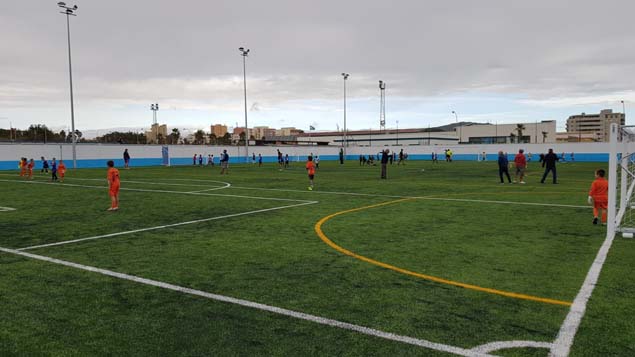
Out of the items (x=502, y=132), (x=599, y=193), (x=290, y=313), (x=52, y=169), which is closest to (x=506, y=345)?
(x=290, y=313)

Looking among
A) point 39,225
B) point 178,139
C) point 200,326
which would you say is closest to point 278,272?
point 200,326

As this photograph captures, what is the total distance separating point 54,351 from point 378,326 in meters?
3.45

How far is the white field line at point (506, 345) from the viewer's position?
15.1 feet

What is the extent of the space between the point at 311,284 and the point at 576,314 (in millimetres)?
3528

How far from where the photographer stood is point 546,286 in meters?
6.70

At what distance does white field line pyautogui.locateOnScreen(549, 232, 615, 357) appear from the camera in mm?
4611

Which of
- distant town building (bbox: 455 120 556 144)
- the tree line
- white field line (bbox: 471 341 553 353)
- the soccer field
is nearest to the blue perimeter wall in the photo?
the tree line

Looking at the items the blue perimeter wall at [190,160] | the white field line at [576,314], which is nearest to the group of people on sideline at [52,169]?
the blue perimeter wall at [190,160]

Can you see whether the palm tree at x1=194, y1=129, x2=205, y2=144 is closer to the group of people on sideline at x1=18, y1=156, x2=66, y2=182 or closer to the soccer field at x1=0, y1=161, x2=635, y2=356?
the group of people on sideline at x1=18, y1=156, x2=66, y2=182

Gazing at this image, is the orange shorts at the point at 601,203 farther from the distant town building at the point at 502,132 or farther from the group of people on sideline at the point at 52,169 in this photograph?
the distant town building at the point at 502,132

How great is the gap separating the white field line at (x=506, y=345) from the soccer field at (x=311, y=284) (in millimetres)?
20

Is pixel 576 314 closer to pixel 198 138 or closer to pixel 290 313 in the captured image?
pixel 290 313

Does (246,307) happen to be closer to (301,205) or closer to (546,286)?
(546,286)

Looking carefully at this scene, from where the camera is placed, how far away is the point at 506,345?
4.67m
